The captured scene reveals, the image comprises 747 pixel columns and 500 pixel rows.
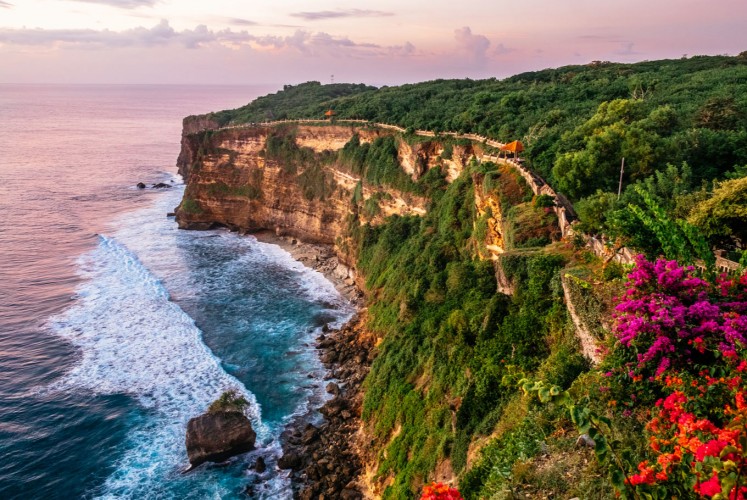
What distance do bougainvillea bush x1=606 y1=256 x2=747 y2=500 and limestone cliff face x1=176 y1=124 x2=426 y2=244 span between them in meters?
45.0

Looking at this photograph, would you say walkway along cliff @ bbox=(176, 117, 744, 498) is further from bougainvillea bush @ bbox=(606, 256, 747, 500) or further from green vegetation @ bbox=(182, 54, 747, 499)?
bougainvillea bush @ bbox=(606, 256, 747, 500)

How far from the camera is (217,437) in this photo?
28219 mm

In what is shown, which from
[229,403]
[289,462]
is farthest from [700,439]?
[229,403]

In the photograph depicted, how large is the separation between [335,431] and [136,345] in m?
18.3

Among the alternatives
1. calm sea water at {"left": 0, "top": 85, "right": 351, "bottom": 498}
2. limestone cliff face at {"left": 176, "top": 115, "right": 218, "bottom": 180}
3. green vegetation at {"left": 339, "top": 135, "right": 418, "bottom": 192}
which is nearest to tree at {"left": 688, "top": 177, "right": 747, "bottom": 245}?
calm sea water at {"left": 0, "top": 85, "right": 351, "bottom": 498}

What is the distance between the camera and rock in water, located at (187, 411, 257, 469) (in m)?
28.0

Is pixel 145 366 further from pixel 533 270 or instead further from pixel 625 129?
pixel 625 129

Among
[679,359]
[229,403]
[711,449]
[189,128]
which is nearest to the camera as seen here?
[711,449]

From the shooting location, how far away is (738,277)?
14.3 m

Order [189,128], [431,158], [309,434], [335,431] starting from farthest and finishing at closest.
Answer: [189,128] → [431,158] → [335,431] → [309,434]

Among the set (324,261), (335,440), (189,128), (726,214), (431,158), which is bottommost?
(335,440)

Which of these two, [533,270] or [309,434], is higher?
[533,270]

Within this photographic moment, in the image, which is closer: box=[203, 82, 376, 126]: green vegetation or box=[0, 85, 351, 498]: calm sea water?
box=[0, 85, 351, 498]: calm sea water

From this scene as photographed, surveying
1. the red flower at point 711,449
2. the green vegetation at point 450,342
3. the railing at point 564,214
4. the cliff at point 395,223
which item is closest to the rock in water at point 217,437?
the cliff at point 395,223
